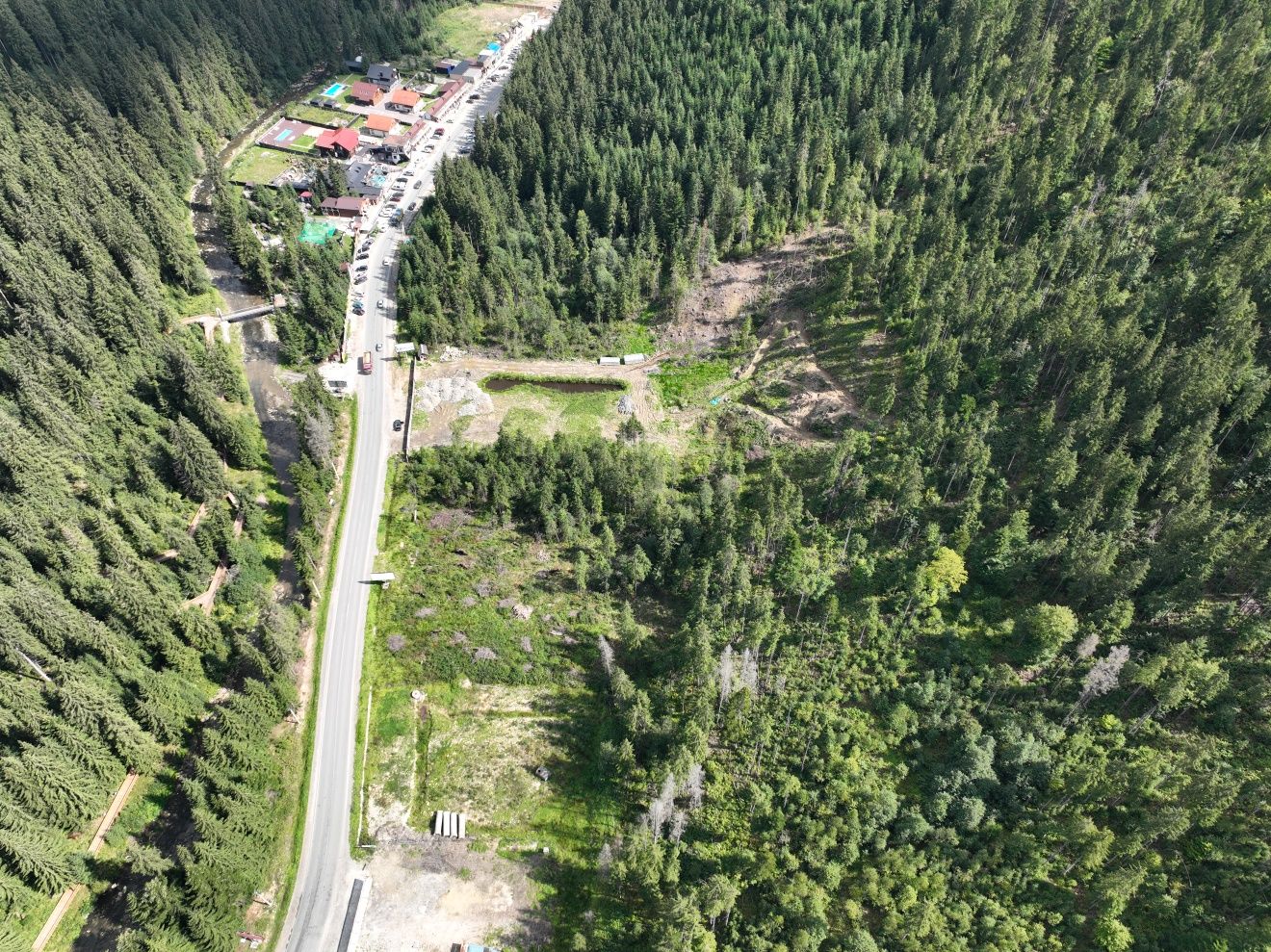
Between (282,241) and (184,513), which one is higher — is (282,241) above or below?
above

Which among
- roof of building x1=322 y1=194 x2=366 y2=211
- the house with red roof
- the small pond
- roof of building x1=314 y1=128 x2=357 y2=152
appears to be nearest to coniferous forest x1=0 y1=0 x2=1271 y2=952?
the small pond

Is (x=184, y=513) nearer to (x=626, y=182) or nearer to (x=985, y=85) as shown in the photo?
(x=626, y=182)

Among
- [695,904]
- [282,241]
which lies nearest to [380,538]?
[695,904]

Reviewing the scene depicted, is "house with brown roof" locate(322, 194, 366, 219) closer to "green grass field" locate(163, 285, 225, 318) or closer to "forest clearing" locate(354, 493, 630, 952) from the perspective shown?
"green grass field" locate(163, 285, 225, 318)

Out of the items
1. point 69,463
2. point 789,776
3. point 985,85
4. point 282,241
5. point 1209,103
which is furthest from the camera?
point 985,85

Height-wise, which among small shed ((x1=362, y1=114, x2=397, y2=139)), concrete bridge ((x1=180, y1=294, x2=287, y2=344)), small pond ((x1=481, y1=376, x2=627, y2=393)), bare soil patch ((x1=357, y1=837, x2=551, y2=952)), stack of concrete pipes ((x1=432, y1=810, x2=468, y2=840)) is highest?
small shed ((x1=362, y1=114, x2=397, y2=139))

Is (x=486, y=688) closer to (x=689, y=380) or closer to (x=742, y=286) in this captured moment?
(x=689, y=380)
